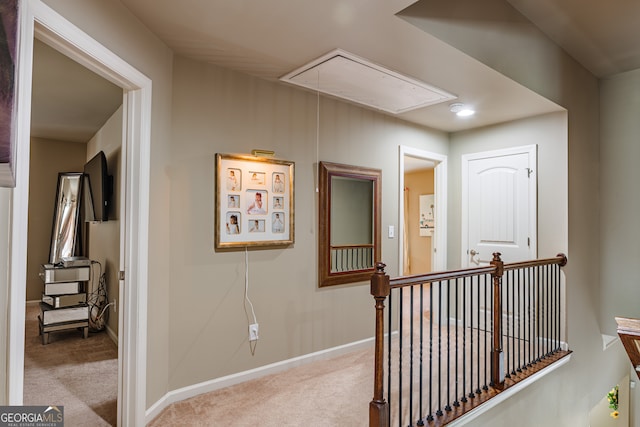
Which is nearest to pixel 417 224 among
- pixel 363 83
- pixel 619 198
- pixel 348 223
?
pixel 619 198

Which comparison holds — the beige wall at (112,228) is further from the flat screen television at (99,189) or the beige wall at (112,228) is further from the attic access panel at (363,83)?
the attic access panel at (363,83)

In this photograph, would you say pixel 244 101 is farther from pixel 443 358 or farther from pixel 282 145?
pixel 443 358

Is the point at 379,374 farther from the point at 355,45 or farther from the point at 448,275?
the point at 355,45

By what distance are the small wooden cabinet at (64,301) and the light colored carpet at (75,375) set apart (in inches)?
6.5

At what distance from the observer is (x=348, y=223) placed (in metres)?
3.52

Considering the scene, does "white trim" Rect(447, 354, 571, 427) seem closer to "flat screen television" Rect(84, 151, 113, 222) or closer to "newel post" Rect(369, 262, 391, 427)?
"newel post" Rect(369, 262, 391, 427)

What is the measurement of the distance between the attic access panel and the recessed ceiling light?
0.26 m

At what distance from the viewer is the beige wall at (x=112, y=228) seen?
3711 mm

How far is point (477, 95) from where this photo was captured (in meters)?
3.24

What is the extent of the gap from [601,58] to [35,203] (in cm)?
747

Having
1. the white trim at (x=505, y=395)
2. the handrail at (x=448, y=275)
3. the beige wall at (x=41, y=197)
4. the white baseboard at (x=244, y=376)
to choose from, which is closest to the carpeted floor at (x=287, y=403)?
the white baseboard at (x=244, y=376)

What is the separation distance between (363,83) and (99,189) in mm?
2762

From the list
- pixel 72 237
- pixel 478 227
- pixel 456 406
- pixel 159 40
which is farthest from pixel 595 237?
pixel 72 237

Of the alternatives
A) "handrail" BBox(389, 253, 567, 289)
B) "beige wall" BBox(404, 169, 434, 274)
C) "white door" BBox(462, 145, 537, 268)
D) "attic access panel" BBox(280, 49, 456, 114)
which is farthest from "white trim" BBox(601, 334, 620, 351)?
"beige wall" BBox(404, 169, 434, 274)
